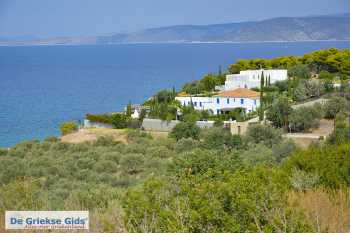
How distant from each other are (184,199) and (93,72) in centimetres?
8921

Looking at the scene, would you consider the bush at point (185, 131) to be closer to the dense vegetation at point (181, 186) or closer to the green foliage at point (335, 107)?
the dense vegetation at point (181, 186)

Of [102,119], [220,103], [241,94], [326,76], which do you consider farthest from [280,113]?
[326,76]

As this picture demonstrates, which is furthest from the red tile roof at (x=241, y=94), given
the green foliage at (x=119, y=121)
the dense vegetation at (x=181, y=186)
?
the dense vegetation at (x=181, y=186)

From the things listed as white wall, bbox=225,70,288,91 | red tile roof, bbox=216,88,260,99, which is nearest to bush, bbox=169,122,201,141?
red tile roof, bbox=216,88,260,99

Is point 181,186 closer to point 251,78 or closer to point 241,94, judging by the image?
point 241,94

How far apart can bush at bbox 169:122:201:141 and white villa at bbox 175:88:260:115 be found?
5214mm

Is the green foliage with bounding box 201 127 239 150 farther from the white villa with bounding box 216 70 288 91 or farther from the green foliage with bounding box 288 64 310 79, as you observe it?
the green foliage with bounding box 288 64 310 79

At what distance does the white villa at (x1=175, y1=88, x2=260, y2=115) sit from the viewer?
31.5m

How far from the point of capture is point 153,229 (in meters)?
6.88

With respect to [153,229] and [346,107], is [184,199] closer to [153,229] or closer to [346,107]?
[153,229]

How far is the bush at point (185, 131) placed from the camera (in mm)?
26047

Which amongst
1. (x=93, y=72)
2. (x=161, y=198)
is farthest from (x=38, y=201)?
(x=93, y=72)

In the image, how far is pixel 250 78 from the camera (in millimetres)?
37531

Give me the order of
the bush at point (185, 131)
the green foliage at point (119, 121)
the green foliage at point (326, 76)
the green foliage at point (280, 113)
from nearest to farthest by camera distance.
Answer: the bush at point (185, 131) → the green foliage at point (280, 113) → the green foliage at point (119, 121) → the green foliage at point (326, 76)
